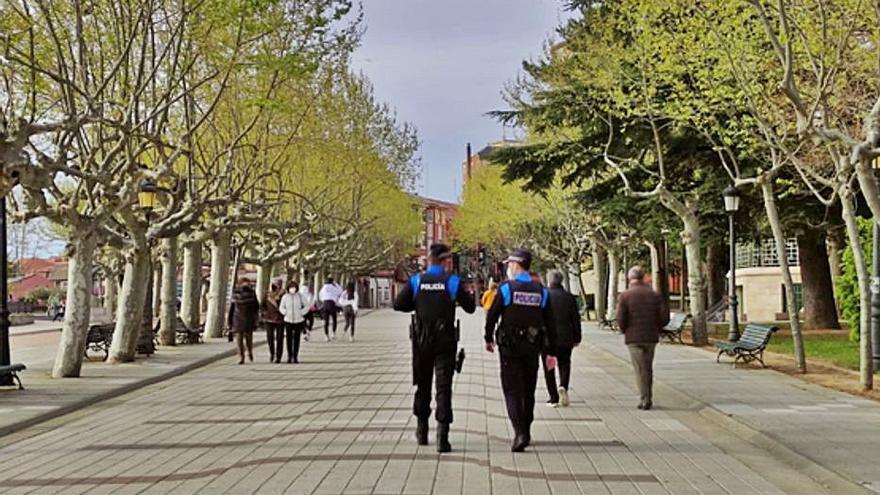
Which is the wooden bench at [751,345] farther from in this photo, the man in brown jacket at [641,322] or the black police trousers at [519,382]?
the black police trousers at [519,382]

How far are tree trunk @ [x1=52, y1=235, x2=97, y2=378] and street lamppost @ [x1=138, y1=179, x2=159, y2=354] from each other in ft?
8.66

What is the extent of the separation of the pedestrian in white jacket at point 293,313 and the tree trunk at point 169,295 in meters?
5.14

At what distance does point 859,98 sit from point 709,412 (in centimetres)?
989

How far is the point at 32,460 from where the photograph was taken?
10648 mm

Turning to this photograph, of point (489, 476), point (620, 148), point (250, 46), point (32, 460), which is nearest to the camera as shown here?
point (489, 476)

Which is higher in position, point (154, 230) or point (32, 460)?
point (154, 230)

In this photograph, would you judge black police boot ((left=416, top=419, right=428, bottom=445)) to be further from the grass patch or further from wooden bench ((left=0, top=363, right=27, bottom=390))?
the grass patch

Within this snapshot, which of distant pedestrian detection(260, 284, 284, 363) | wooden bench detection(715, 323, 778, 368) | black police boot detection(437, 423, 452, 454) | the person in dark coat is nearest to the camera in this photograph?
black police boot detection(437, 423, 452, 454)

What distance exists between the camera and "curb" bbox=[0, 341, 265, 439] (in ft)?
43.6

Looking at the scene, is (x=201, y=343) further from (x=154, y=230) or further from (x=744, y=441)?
(x=744, y=441)

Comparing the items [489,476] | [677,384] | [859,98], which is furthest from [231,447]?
[859,98]

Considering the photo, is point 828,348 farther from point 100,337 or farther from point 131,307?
point 100,337

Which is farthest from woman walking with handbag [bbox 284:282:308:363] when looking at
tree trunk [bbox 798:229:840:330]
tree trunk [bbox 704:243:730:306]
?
tree trunk [bbox 704:243:730:306]

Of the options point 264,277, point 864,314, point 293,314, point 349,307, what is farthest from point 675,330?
point 264,277
